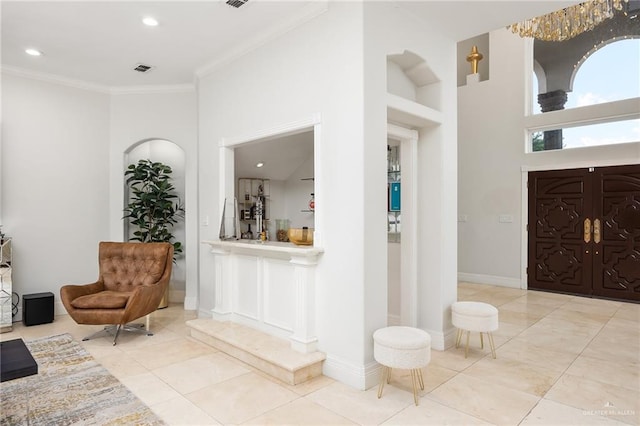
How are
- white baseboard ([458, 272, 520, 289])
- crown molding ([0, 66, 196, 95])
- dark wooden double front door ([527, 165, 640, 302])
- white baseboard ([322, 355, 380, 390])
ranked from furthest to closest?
white baseboard ([458, 272, 520, 289]), dark wooden double front door ([527, 165, 640, 302]), crown molding ([0, 66, 196, 95]), white baseboard ([322, 355, 380, 390])

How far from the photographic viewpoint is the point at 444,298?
379 centimetres

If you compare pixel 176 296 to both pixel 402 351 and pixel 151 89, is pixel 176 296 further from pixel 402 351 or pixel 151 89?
pixel 402 351

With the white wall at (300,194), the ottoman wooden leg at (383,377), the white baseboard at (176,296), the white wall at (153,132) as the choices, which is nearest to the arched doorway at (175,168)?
the white baseboard at (176,296)

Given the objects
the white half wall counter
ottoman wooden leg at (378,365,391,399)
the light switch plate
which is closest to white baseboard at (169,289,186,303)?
the white half wall counter

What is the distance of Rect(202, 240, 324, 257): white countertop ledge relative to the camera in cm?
320

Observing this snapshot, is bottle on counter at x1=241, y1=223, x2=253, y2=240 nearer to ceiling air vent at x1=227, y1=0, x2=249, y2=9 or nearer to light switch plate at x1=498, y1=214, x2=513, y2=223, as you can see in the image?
ceiling air vent at x1=227, y1=0, x2=249, y2=9

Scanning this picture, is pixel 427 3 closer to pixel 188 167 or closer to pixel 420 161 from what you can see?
pixel 420 161

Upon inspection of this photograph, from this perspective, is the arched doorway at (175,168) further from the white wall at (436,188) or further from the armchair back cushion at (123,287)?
the white wall at (436,188)

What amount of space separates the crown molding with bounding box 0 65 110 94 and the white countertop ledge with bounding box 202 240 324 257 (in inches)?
123

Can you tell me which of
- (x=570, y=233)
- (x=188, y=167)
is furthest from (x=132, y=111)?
(x=570, y=233)

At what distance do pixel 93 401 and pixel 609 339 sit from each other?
192 inches

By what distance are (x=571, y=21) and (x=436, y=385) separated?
451 centimetres

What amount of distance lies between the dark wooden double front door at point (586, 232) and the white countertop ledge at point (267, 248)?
4928 mm

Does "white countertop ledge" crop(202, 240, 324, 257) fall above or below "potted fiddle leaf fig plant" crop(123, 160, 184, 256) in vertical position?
below
